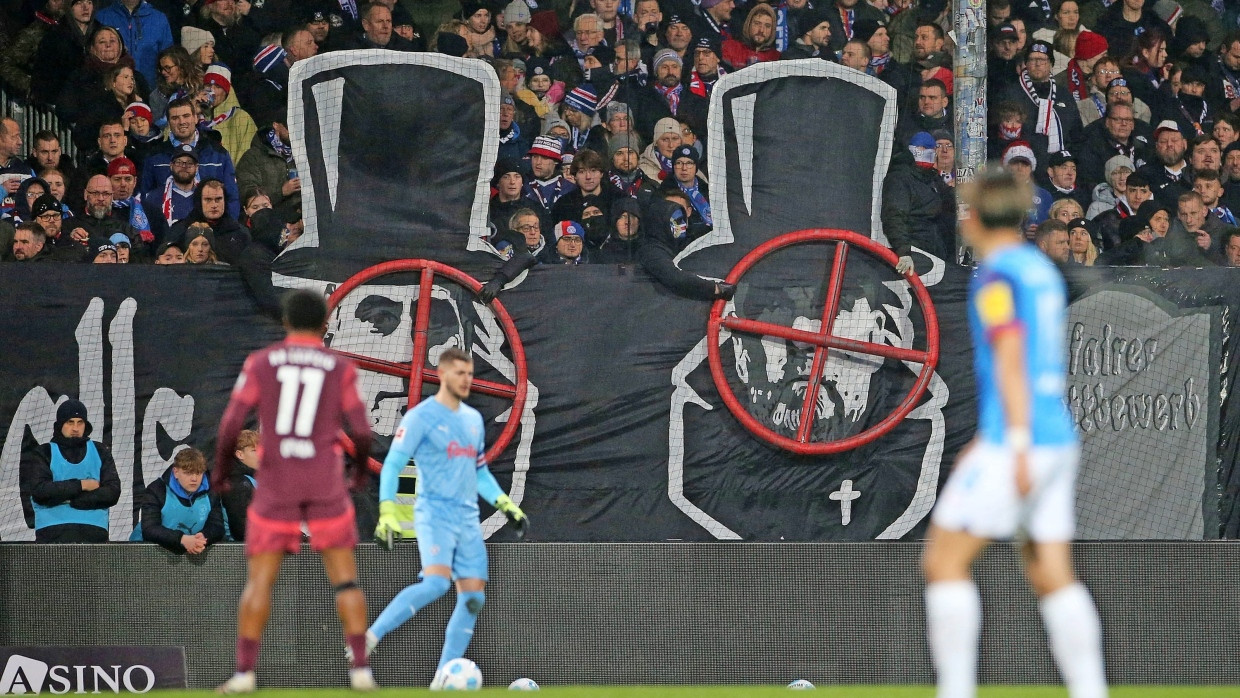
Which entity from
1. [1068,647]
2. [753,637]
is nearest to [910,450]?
[753,637]

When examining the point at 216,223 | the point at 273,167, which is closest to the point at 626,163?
the point at 273,167

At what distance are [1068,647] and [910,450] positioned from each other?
5332 millimetres

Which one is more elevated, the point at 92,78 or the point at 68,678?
the point at 92,78

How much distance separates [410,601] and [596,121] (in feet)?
12.7

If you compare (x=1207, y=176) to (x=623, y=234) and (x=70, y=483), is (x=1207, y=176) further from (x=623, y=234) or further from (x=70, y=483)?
(x=70, y=483)

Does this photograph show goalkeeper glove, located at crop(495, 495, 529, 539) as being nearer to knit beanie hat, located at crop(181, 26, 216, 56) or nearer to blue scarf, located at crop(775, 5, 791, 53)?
blue scarf, located at crop(775, 5, 791, 53)

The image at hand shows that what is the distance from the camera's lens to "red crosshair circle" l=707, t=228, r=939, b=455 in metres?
8.95

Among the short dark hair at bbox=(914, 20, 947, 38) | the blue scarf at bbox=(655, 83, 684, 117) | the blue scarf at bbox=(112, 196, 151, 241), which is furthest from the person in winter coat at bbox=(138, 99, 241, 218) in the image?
the short dark hair at bbox=(914, 20, 947, 38)

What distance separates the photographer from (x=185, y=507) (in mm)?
8609

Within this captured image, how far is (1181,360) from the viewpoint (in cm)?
905

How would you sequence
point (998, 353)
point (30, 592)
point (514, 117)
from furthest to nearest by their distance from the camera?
point (514, 117), point (30, 592), point (998, 353)

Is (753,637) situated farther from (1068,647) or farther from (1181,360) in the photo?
(1068,647)

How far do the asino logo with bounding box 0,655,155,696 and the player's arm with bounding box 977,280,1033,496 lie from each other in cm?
647

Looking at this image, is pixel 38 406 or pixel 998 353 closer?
pixel 998 353
